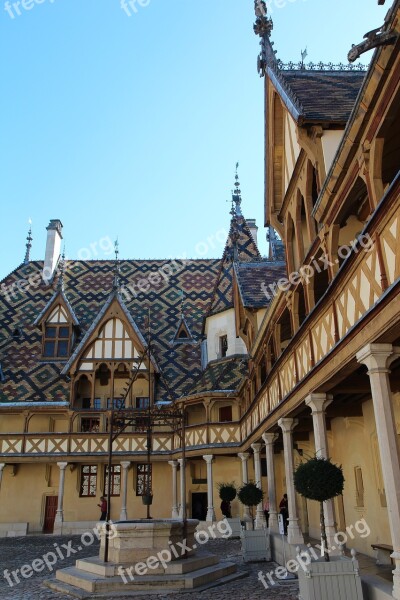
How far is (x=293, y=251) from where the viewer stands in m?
12.6

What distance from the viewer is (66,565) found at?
45.3 feet

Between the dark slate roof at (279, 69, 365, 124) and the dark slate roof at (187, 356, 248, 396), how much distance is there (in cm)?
1419

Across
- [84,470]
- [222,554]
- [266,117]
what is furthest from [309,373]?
[84,470]

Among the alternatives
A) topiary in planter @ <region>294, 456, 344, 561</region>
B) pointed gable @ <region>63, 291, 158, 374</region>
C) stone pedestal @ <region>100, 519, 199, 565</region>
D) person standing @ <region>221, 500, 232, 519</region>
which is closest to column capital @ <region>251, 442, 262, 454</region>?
person standing @ <region>221, 500, 232, 519</region>

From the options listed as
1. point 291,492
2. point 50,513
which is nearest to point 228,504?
point 50,513

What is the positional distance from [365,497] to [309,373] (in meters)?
5.55

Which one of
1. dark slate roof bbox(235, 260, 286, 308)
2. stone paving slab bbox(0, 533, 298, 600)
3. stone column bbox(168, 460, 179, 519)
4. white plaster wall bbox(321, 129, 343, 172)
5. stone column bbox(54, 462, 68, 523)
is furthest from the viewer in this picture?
stone column bbox(168, 460, 179, 519)

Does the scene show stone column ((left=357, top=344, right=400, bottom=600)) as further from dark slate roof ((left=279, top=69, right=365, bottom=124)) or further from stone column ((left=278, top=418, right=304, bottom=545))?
stone column ((left=278, top=418, right=304, bottom=545))

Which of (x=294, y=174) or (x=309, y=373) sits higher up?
(x=294, y=174)

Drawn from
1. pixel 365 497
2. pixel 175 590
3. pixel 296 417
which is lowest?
pixel 175 590

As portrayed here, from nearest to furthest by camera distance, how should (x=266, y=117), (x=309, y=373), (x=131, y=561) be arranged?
(x=309, y=373), (x=131, y=561), (x=266, y=117)

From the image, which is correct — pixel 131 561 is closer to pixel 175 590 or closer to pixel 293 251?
pixel 175 590

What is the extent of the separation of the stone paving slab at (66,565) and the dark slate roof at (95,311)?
7477 millimetres

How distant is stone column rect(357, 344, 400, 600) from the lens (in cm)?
564
